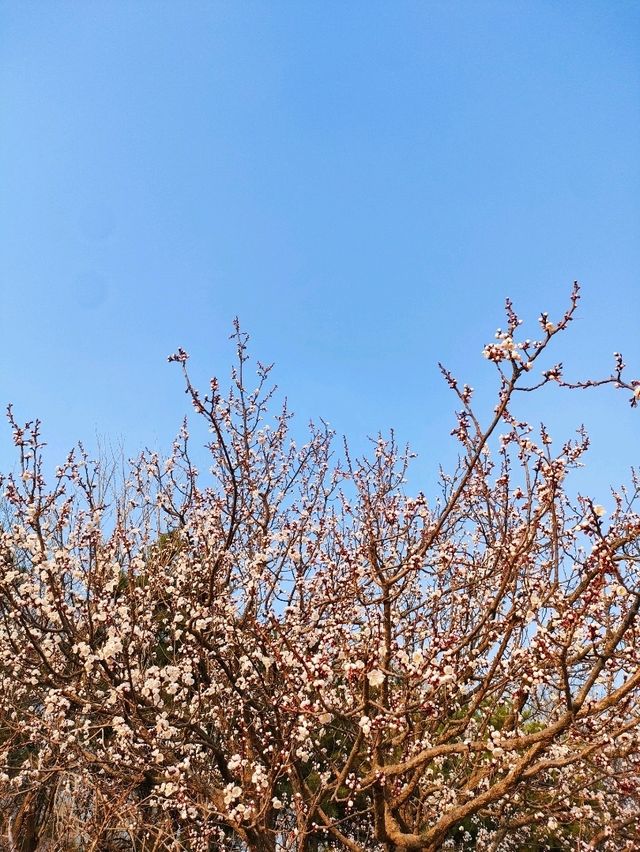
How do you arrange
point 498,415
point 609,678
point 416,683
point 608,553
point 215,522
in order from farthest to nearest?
point 215,522 → point 609,678 → point 416,683 → point 498,415 → point 608,553

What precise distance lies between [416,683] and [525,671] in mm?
789

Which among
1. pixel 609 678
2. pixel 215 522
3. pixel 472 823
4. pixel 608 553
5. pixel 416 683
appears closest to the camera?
pixel 608 553

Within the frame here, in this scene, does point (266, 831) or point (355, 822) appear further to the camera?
point (355, 822)

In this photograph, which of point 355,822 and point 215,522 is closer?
point 215,522

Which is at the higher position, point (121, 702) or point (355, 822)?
point (121, 702)

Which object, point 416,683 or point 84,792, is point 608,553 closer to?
point 416,683

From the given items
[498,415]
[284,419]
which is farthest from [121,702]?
[284,419]

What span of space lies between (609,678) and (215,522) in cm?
502

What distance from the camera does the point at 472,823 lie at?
9.84m

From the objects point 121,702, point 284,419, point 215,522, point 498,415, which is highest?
point 284,419

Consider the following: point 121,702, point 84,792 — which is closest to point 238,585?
point 121,702

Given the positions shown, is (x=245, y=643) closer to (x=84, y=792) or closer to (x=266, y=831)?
(x=266, y=831)

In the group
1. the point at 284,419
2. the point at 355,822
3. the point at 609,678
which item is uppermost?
the point at 284,419

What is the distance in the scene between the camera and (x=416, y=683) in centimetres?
405
